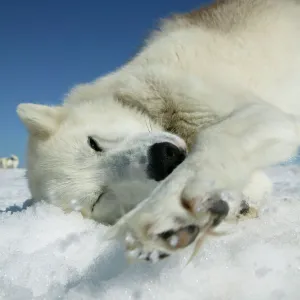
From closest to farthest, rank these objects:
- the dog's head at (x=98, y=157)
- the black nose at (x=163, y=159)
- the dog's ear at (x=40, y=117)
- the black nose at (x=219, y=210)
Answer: the black nose at (x=219, y=210)
the black nose at (x=163, y=159)
the dog's head at (x=98, y=157)
the dog's ear at (x=40, y=117)

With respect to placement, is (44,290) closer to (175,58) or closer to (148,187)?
(148,187)

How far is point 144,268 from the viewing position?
56.6 inches

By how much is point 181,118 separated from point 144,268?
4.13ft

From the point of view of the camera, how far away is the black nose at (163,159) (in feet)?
7.06

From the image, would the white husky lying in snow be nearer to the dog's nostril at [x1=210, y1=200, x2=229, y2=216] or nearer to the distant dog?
the dog's nostril at [x1=210, y1=200, x2=229, y2=216]

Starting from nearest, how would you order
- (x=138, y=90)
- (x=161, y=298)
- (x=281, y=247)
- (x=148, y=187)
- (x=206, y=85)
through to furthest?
1. (x=161, y=298)
2. (x=281, y=247)
3. (x=148, y=187)
4. (x=206, y=85)
5. (x=138, y=90)

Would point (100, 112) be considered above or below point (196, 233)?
above

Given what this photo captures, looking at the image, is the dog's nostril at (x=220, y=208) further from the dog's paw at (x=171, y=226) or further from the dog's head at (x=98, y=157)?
the dog's head at (x=98, y=157)

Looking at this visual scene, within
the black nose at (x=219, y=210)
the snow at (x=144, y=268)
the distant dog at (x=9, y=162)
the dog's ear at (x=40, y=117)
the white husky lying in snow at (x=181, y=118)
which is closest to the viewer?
the snow at (x=144, y=268)

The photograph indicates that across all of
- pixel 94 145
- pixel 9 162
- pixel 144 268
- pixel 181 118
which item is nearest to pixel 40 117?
pixel 94 145

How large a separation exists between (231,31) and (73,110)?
1.15 metres

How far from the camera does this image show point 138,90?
2.63 metres

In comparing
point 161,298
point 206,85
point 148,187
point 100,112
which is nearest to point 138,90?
point 100,112

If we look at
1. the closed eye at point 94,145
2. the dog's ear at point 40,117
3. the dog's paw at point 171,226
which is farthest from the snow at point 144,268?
the dog's ear at point 40,117
